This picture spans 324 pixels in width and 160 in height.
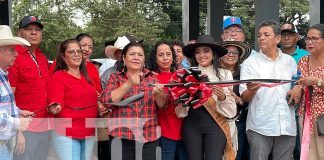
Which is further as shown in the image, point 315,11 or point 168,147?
point 315,11

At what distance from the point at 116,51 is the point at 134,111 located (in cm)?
137

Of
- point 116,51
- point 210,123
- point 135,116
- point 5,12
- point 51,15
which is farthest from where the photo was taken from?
point 51,15

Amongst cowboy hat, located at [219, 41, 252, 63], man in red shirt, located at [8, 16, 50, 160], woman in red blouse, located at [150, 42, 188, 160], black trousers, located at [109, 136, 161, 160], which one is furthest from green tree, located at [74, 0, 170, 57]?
black trousers, located at [109, 136, 161, 160]

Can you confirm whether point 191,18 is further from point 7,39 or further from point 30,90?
point 7,39

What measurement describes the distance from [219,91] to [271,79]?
0.49 meters

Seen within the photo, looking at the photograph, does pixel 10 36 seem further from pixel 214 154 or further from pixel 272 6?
pixel 272 6

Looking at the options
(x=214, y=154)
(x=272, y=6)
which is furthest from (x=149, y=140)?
(x=272, y=6)

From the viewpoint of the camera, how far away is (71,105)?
15.2 ft

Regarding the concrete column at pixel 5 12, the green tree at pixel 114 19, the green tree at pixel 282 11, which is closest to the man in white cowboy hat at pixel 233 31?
the concrete column at pixel 5 12

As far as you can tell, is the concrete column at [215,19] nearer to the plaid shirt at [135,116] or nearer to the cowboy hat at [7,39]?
the plaid shirt at [135,116]

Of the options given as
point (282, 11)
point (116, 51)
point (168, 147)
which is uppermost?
point (282, 11)

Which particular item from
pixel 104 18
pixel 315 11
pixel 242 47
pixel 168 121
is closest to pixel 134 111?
pixel 168 121

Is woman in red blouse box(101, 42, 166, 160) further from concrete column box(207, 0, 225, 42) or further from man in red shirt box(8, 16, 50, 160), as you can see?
concrete column box(207, 0, 225, 42)

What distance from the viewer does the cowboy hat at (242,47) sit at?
5339 mm
